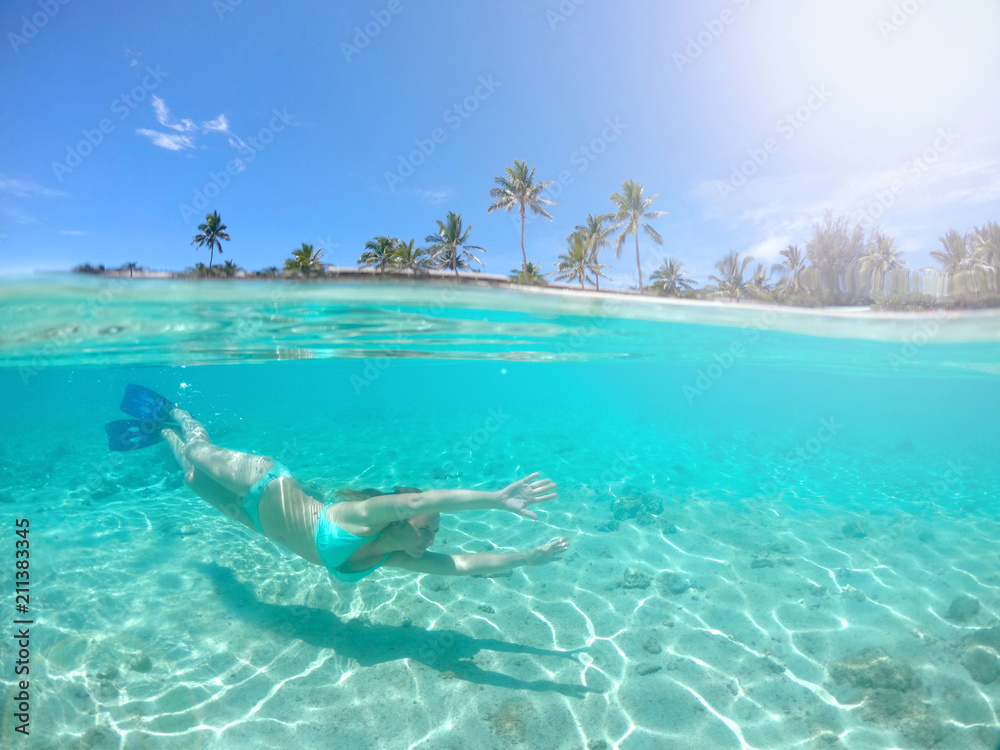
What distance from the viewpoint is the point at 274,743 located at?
15.2 ft

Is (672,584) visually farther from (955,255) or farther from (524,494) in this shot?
(955,255)

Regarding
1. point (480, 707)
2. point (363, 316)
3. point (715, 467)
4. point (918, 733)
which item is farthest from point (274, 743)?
point (715, 467)

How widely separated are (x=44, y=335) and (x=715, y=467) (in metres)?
24.2

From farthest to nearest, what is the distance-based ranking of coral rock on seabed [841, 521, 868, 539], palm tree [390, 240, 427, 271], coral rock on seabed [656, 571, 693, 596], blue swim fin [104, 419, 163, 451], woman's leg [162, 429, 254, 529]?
palm tree [390, 240, 427, 271]
coral rock on seabed [841, 521, 868, 539]
blue swim fin [104, 419, 163, 451]
coral rock on seabed [656, 571, 693, 596]
woman's leg [162, 429, 254, 529]

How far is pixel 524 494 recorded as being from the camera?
436cm

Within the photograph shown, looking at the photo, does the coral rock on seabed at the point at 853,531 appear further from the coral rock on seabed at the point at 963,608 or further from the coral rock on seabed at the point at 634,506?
the coral rock on seabed at the point at 634,506

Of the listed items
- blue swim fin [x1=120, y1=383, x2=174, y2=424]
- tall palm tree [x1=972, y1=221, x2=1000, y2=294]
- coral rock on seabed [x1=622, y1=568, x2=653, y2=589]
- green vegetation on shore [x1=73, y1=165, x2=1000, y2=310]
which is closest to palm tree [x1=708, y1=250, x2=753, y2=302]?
green vegetation on shore [x1=73, y1=165, x2=1000, y2=310]

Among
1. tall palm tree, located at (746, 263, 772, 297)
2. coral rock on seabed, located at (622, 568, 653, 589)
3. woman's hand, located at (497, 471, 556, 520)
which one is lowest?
coral rock on seabed, located at (622, 568, 653, 589)

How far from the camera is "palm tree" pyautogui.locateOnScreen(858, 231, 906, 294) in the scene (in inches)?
525

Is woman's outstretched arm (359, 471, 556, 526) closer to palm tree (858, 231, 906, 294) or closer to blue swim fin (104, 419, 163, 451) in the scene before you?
blue swim fin (104, 419, 163, 451)

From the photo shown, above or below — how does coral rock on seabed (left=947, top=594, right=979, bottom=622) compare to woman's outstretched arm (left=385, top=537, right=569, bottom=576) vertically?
below

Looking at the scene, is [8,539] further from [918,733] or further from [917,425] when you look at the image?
[917,425]

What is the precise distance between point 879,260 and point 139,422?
18.9 meters

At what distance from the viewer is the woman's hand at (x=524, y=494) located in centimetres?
422
